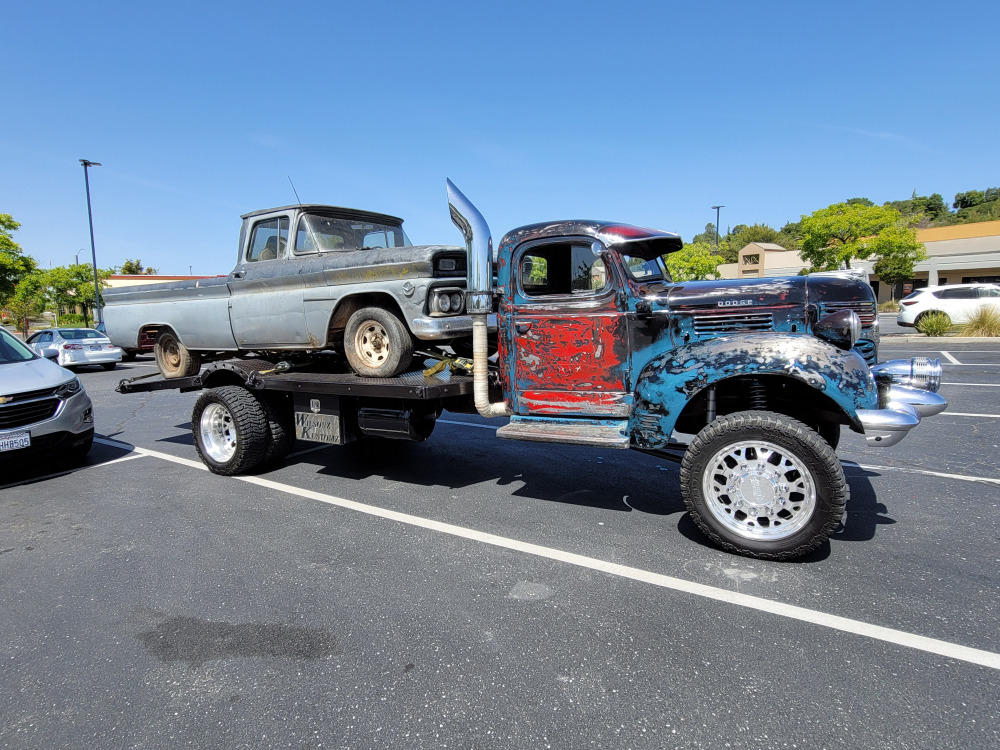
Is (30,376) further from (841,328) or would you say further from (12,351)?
(841,328)

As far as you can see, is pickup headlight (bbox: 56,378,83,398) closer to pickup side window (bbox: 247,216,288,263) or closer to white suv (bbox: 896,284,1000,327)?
pickup side window (bbox: 247,216,288,263)

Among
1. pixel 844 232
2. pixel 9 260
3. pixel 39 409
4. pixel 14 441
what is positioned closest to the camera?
pixel 14 441

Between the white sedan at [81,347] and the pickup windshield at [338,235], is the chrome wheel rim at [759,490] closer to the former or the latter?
the pickup windshield at [338,235]

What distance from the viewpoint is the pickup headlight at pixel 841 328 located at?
3.62 metres

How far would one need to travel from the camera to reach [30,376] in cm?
610

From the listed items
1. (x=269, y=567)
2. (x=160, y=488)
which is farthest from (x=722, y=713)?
(x=160, y=488)

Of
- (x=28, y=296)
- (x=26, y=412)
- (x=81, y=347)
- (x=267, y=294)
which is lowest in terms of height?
(x=26, y=412)

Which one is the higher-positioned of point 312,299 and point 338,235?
point 338,235

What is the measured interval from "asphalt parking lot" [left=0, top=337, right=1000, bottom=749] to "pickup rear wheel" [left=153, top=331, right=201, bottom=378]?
171 cm

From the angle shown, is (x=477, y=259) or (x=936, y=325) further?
(x=936, y=325)

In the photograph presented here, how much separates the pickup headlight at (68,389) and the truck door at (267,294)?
2.01 m

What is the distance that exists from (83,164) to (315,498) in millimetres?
29269

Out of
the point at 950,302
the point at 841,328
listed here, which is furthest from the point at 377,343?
the point at 950,302

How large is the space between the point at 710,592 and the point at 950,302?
2129cm
